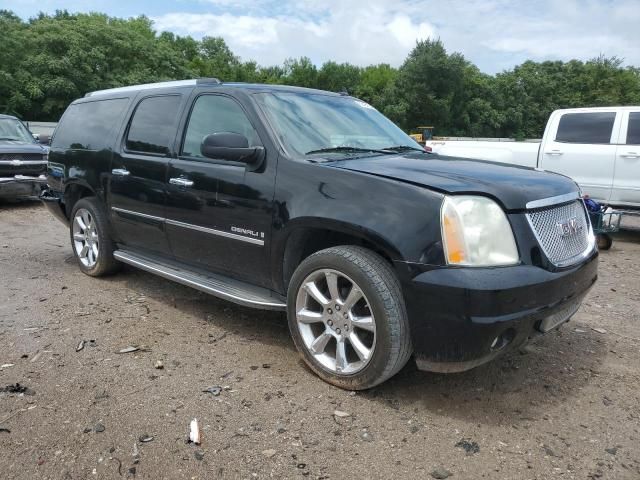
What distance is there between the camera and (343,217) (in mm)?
3031

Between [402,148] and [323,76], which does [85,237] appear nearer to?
[402,148]

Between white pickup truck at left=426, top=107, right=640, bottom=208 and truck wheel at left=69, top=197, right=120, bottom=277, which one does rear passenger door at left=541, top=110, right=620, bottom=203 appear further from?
truck wheel at left=69, top=197, right=120, bottom=277

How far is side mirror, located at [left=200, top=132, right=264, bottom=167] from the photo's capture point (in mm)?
3453

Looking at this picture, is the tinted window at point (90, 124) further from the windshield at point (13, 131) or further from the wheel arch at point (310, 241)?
the windshield at point (13, 131)

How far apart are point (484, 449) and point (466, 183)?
1372 millimetres

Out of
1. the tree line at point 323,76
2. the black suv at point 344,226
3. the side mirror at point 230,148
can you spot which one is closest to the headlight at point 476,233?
the black suv at point 344,226

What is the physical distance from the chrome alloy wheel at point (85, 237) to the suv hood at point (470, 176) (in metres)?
3.10

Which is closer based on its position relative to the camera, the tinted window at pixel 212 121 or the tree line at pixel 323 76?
the tinted window at pixel 212 121

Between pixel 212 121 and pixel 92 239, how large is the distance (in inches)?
85.3

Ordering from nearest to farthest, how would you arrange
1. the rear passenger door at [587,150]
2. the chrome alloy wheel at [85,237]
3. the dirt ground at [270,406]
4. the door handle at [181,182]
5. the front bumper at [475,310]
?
the dirt ground at [270,406] < the front bumper at [475,310] < the door handle at [181,182] < the chrome alloy wheel at [85,237] < the rear passenger door at [587,150]

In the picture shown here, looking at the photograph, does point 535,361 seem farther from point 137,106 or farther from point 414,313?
point 137,106

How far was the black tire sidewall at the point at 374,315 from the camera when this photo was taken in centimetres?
286

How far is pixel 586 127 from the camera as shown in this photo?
8773mm

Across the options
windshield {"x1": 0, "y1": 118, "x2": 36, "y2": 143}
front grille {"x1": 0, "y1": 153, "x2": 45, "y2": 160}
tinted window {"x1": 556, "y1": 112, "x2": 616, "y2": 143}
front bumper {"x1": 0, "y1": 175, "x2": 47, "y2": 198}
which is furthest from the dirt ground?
windshield {"x1": 0, "y1": 118, "x2": 36, "y2": 143}
